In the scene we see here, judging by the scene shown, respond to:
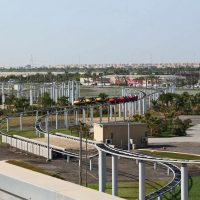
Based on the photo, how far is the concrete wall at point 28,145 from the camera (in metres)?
30.6

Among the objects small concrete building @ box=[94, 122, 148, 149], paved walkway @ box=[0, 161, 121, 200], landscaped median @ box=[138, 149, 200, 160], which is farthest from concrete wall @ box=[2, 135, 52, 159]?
paved walkway @ box=[0, 161, 121, 200]

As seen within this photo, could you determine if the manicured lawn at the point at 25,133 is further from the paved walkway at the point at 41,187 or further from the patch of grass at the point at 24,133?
the paved walkway at the point at 41,187

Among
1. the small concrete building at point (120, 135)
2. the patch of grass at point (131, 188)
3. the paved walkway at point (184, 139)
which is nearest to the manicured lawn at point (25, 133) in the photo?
the small concrete building at point (120, 135)

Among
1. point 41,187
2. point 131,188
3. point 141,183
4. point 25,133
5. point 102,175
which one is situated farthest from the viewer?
point 25,133

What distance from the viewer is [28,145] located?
107 feet

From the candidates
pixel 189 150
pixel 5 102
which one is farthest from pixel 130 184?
pixel 5 102

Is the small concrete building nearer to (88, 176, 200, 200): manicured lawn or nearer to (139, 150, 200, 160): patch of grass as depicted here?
(139, 150, 200, 160): patch of grass

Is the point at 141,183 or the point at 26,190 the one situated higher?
the point at 26,190

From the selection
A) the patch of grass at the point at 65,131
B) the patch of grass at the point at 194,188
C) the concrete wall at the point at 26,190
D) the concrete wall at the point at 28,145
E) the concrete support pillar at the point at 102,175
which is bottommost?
the patch of grass at the point at 65,131

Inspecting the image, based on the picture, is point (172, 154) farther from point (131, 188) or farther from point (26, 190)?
point (26, 190)

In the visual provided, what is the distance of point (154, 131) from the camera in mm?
39688

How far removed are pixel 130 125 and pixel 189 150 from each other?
4.17 m

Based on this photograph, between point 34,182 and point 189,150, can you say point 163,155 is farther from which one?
point 34,182

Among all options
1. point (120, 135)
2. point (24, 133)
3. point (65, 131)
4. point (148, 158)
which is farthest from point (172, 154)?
point (24, 133)
